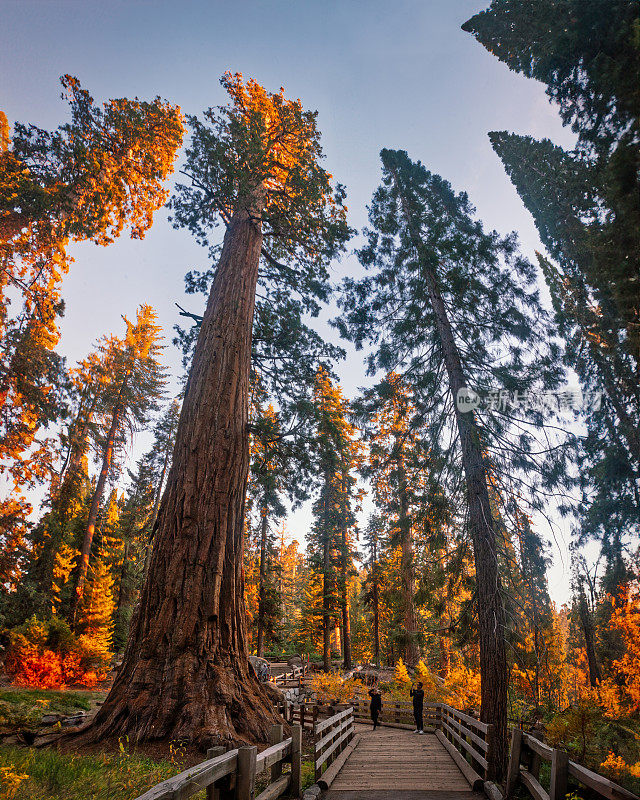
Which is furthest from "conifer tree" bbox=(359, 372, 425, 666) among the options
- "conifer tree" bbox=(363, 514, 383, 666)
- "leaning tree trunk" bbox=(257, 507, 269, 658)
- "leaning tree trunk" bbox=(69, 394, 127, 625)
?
"leaning tree trunk" bbox=(69, 394, 127, 625)

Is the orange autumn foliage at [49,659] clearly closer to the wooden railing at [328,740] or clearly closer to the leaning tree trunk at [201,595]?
the wooden railing at [328,740]

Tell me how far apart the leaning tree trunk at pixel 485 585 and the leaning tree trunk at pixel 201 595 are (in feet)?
13.4

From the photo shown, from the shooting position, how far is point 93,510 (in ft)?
68.1

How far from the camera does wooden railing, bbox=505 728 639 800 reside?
3.33 meters

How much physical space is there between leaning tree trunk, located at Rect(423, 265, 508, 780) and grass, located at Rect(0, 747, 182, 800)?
18.1 feet

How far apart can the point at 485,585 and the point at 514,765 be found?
2861 mm

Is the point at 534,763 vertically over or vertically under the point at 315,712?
over

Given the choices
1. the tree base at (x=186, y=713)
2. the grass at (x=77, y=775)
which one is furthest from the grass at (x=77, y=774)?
the tree base at (x=186, y=713)

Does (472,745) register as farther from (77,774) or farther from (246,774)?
(77,774)

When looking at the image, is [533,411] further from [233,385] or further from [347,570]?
[347,570]

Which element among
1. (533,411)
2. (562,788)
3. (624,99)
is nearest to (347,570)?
(533,411)

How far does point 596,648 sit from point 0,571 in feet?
111

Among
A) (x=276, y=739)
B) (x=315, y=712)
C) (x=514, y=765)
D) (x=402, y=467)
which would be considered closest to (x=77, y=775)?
(x=276, y=739)

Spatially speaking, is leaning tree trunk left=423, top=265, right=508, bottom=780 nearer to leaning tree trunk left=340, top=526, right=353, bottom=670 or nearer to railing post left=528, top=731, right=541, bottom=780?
railing post left=528, top=731, right=541, bottom=780
